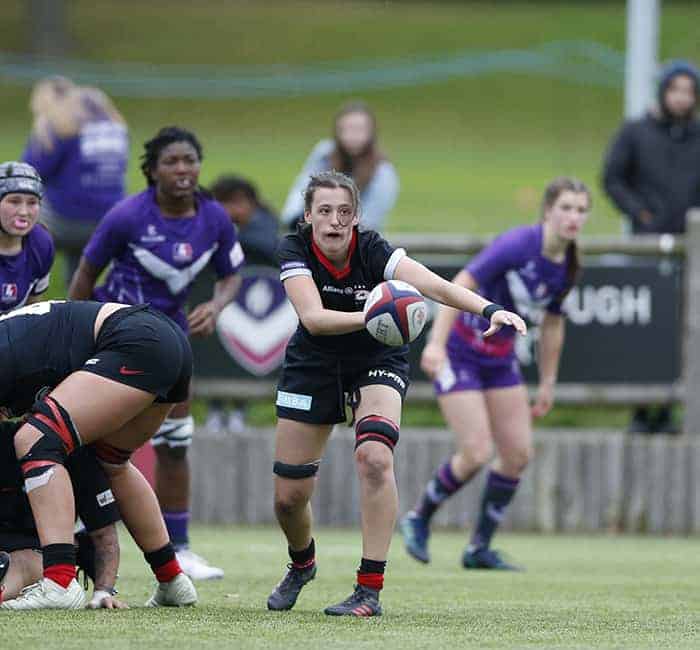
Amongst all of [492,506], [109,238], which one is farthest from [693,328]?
[109,238]

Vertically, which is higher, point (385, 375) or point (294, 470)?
point (385, 375)

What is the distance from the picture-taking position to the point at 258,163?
853 inches

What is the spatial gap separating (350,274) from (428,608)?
1.39 m

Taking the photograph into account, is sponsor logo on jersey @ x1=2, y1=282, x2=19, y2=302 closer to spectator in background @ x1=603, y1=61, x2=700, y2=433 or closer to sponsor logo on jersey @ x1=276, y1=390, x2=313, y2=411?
sponsor logo on jersey @ x1=276, y1=390, x2=313, y2=411

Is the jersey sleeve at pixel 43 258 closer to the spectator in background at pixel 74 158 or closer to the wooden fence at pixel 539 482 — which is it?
the spectator in background at pixel 74 158

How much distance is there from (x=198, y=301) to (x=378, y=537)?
5.40 meters

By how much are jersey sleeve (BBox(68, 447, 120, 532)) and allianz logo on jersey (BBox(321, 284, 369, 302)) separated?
113 cm

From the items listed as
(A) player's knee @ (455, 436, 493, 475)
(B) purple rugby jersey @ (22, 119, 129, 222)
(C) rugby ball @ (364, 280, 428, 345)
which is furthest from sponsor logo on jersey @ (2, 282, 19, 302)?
(B) purple rugby jersey @ (22, 119, 129, 222)

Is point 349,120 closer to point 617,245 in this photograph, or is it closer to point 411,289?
point 617,245

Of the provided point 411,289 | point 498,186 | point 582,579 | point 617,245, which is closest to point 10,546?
point 411,289

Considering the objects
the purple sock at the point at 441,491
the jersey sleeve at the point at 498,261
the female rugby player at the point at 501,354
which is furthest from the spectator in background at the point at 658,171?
the jersey sleeve at the point at 498,261

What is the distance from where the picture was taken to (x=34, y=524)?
706 cm

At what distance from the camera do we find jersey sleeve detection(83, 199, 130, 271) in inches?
340

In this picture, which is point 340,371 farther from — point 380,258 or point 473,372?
point 473,372
